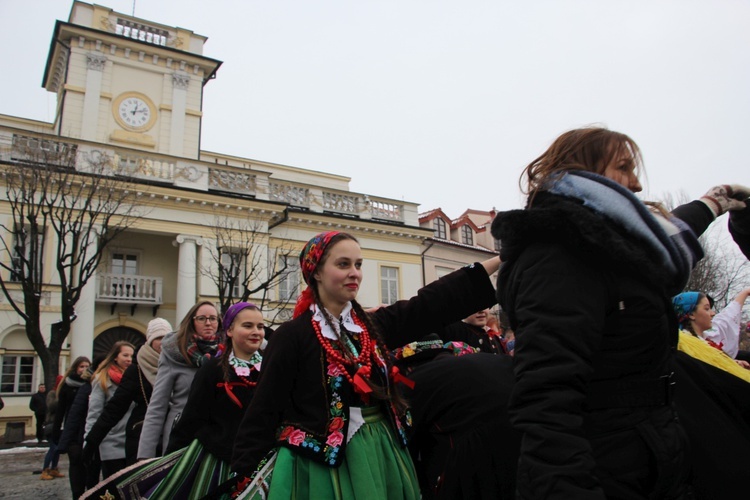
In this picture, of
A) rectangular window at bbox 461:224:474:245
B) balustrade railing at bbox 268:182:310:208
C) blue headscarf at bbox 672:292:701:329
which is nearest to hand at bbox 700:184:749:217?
blue headscarf at bbox 672:292:701:329

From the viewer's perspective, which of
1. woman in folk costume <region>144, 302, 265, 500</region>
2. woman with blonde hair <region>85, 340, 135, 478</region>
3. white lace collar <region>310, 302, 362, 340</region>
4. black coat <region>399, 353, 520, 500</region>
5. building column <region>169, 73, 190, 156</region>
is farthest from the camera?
building column <region>169, 73, 190, 156</region>

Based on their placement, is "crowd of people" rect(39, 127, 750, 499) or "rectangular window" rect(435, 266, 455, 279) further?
"rectangular window" rect(435, 266, 455, 279)

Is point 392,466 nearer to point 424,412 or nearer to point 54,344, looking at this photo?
point 424,412

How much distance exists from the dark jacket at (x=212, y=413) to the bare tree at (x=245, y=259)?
18385 millimetres

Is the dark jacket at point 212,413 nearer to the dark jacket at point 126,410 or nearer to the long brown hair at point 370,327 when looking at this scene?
the long brown hair at point 370,327

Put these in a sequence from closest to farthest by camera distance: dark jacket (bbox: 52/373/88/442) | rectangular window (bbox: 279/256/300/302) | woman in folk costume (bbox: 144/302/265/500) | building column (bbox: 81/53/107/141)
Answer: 1. woman in folk costume (bbox: 144/302/265/500)
2. dark jacket (bbox: 52/373/88/442)
3. building column (bbox: 81/53/107/141)
4. rectangular window (bbox: 279/256/300/302)

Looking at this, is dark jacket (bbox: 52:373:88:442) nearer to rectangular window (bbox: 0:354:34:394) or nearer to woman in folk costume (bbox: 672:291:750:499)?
woman in folk costume (bbox: 672:291:750:499)

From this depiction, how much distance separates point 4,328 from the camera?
20.2m

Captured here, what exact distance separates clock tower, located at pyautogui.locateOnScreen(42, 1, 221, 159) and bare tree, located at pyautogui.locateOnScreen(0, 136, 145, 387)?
3804mm

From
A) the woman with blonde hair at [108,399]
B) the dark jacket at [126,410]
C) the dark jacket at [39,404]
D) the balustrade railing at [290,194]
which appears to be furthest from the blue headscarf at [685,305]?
the balustrade railing at [290,194]

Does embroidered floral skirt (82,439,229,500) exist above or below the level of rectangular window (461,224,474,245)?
below

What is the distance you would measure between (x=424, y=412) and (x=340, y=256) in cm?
86

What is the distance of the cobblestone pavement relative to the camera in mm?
8898

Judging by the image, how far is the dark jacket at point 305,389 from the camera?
2527mm
